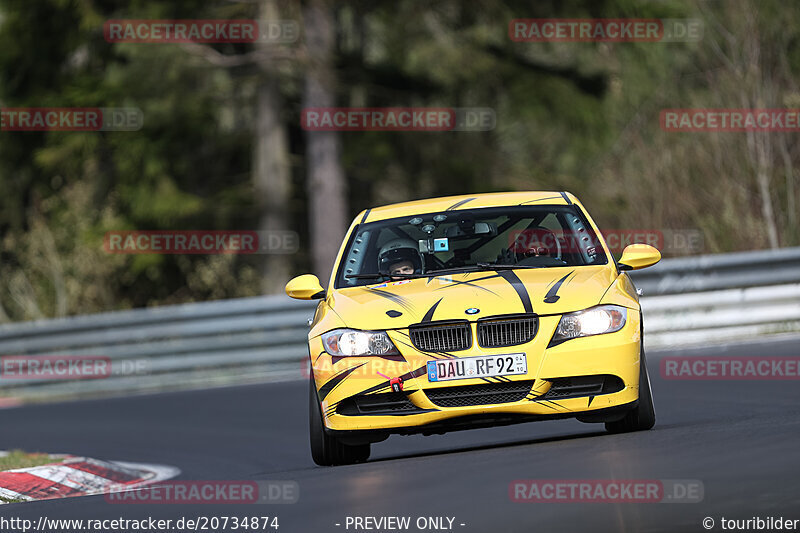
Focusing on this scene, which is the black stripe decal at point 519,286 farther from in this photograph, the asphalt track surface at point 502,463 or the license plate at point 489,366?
the asphalt track surface at point 502,463

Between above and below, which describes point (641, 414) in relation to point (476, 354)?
below

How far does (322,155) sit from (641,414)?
15.4 metres

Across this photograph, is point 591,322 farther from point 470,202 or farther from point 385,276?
point 470,202

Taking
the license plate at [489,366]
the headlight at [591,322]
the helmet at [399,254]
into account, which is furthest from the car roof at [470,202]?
the license plate at [489,366]

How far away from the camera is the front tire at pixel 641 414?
887 cm

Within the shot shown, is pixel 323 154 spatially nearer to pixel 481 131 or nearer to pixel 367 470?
pixel 481 131

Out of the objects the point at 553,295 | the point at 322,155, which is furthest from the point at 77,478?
the point at 322,155

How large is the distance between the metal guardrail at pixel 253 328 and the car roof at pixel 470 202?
7.12 meters

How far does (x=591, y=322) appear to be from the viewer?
28.2ft

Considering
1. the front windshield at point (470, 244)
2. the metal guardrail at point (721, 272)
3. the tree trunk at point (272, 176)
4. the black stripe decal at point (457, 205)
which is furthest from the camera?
the tree trunk at point (272, 176)

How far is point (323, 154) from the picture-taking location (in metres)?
24.0

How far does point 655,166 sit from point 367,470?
13.9 metres

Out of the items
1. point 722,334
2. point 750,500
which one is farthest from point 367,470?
point 722,334

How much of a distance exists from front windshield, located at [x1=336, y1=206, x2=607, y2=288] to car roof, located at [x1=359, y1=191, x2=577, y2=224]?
0.25 ft
